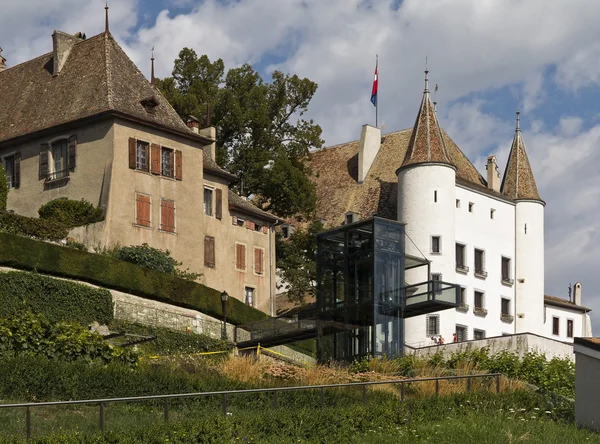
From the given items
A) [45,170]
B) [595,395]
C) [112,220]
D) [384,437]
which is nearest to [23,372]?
[384,437]

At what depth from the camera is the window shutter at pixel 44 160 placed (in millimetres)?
56031

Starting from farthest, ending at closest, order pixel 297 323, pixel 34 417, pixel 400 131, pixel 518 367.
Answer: pixel 400 131, pixel 297 323, pixel 518 367, pixel 34 417

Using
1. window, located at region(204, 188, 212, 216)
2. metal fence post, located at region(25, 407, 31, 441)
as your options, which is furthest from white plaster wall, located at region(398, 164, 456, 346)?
metal fence post, located at region(25, 407, 31, 441)

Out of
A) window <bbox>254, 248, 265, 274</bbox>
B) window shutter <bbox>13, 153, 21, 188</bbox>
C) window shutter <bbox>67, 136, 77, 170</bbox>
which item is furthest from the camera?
window <bbox>254, 248, 265, 274</bbox>

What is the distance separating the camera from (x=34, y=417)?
2466 centimetres

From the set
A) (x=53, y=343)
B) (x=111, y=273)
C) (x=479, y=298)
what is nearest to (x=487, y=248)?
(x=479, y=298)

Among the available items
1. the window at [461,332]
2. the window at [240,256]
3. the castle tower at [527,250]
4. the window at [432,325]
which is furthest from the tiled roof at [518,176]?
the window at [240,256]

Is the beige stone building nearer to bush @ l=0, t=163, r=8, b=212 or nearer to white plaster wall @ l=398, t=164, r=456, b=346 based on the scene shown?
bush @ l=0, t=163, r=8, b=212

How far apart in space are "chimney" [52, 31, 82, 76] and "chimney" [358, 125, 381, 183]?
22.4m

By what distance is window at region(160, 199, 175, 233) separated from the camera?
55688mm

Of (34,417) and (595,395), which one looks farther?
(595,395)

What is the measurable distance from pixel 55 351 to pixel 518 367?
45.5ft

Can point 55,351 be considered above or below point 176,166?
below

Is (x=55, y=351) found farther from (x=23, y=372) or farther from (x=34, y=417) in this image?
(x=34, y=417)
